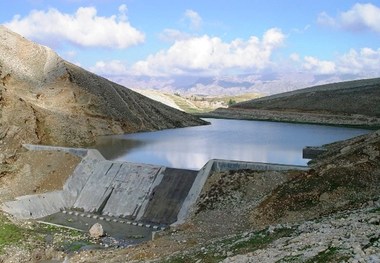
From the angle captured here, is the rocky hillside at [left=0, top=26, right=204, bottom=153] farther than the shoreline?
No

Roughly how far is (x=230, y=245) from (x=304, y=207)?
7639 millimetres

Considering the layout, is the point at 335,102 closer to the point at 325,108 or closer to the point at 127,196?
the point at 325,108

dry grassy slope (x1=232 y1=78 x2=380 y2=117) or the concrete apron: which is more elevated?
dry grassy slope (x1=232 y1=78 x2=380 y2=117)

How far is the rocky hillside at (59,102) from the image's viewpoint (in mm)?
45594

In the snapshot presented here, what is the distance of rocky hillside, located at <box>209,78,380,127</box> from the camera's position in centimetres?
7706

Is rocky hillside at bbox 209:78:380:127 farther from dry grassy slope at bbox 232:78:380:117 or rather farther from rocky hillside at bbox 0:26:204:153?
rocky hillside at bbox 0:26:204:153

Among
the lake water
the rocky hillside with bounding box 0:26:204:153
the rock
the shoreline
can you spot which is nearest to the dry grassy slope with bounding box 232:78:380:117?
the shoreline

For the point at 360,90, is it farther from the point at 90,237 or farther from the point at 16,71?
the point at 90,237

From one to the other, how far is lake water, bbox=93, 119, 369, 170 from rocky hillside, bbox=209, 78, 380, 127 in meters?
22.4

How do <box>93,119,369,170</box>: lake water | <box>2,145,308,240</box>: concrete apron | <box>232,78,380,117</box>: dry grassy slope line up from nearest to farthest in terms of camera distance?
<box>2,145,308,240</box>: concrete apron, <box>93,119,369,170</box>: lake water, <box>232,78,380,117</box>: dry grassy slope

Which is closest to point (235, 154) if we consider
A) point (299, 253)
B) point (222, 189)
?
point (222, 189)

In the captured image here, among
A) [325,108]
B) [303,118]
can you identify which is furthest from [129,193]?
[325,108]

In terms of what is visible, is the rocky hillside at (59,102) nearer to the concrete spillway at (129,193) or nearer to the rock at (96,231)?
the concrete spillway at (129,193)

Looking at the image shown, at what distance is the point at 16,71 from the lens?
54.2 m
